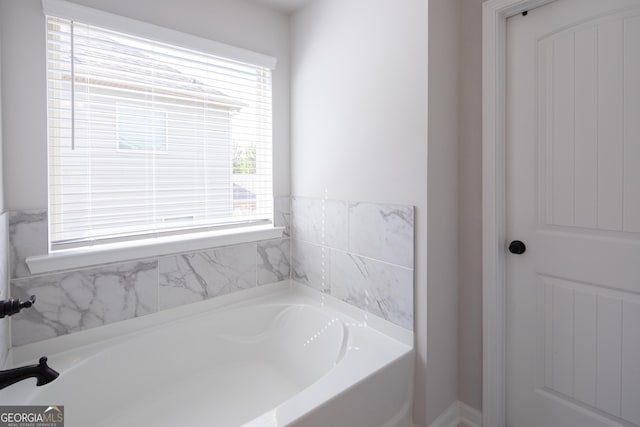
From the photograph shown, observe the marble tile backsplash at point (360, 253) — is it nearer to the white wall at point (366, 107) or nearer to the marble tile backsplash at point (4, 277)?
the white wall at point (366, 107)

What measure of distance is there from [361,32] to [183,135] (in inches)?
46.1

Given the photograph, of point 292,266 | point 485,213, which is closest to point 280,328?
point 292,266

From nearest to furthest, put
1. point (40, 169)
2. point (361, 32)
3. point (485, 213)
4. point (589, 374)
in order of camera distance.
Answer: point (589, 374), point (40, 169), point (485, 213), point (361, 32)

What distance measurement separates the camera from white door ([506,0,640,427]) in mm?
1292

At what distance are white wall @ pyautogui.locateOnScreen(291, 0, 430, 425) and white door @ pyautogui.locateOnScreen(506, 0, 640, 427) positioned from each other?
1.40 ft

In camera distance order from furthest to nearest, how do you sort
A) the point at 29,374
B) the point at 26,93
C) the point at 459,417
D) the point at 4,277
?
the point at 459,417 < the point at 26,93 < the point at 4,277 < the point at 29,374

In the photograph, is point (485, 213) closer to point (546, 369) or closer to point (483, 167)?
point (483, 167)

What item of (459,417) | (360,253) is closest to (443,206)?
(360,253)

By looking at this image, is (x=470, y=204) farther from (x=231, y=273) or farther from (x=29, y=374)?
(x=29, y=374)

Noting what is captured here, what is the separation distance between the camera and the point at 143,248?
178 cm

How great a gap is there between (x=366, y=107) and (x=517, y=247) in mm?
1030

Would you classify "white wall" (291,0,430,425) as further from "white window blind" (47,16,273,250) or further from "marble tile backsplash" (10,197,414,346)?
"white window blind" (47,16,273,250)

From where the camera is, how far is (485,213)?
1624 millimetres

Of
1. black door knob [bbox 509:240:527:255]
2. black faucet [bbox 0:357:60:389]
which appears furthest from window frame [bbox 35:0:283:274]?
black door knob [bbox 509:240:527:255]
